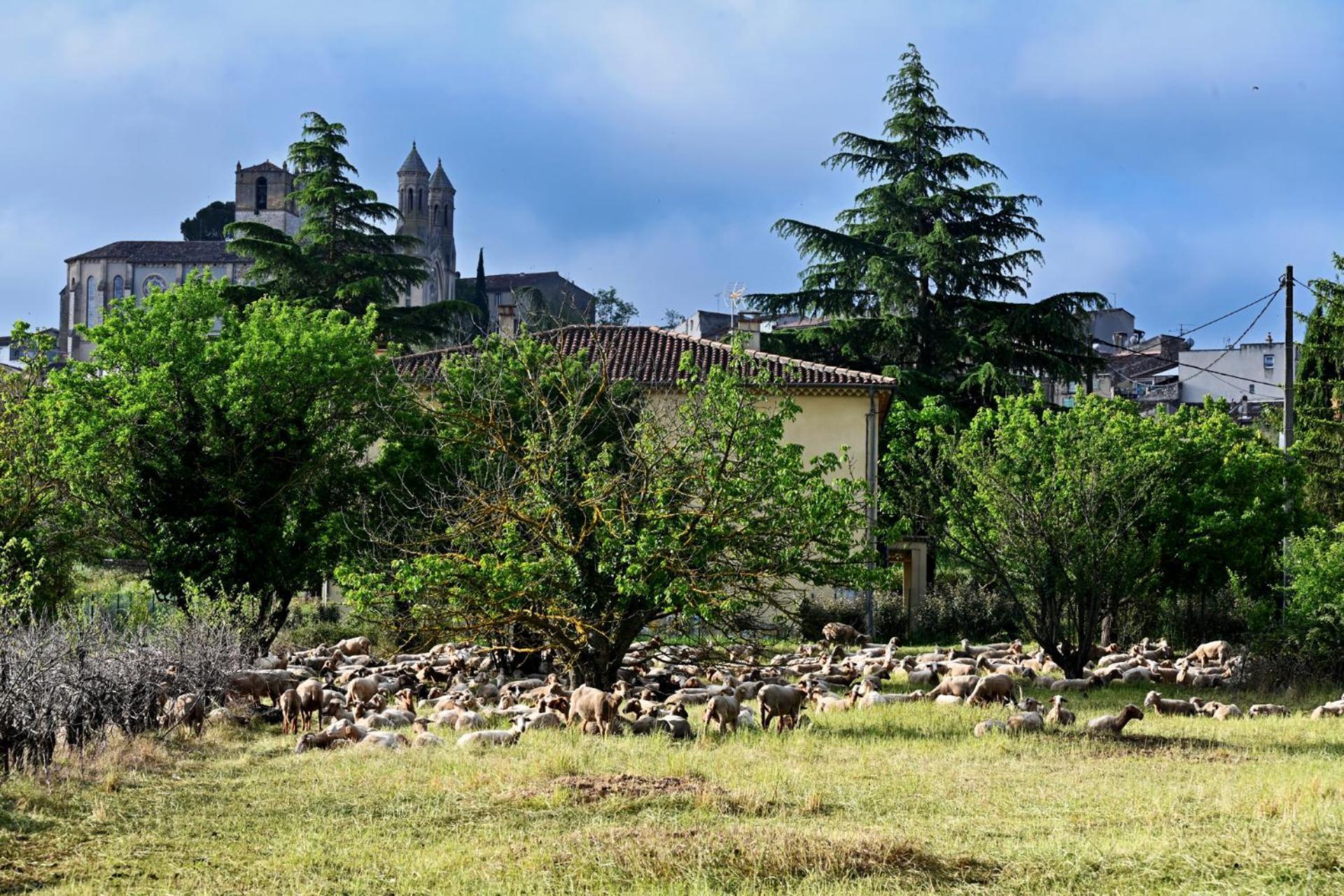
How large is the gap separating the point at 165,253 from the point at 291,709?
9259cm

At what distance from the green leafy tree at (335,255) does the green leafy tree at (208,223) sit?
69958mm

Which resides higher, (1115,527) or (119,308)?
(119,308)

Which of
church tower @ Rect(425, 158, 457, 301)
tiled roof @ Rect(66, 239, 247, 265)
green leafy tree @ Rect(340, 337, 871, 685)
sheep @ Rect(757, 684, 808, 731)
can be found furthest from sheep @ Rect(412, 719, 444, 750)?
church tower @ Rect(425, 158, 457, 301)

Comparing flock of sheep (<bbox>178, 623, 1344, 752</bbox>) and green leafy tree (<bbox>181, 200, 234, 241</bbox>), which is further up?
green leafy tree (<bbox>181, 200, 234, 241</bbox>)

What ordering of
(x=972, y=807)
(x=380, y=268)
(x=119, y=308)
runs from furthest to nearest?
1. (x=380, y=268)
2. (x=119, y=308)
3. (x=972, y=807)

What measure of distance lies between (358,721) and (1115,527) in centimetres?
1177

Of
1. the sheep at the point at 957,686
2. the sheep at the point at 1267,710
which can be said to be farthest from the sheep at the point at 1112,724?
the sheep at the point at 957,686

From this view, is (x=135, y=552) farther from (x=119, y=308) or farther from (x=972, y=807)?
(x=972, y=807)

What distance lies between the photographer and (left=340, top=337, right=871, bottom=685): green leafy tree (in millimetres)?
16453

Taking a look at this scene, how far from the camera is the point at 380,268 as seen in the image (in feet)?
150

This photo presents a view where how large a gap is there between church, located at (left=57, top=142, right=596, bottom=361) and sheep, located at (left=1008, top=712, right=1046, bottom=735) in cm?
6476

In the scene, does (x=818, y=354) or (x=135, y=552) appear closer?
(x=135, y=552)

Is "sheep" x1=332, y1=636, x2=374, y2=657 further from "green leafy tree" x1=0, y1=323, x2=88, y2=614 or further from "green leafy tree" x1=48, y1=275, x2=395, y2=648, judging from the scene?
"green leafy tree" x1=0, y1=323, x2=88, y2=614

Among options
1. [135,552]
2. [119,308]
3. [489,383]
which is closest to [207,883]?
[489,383]
